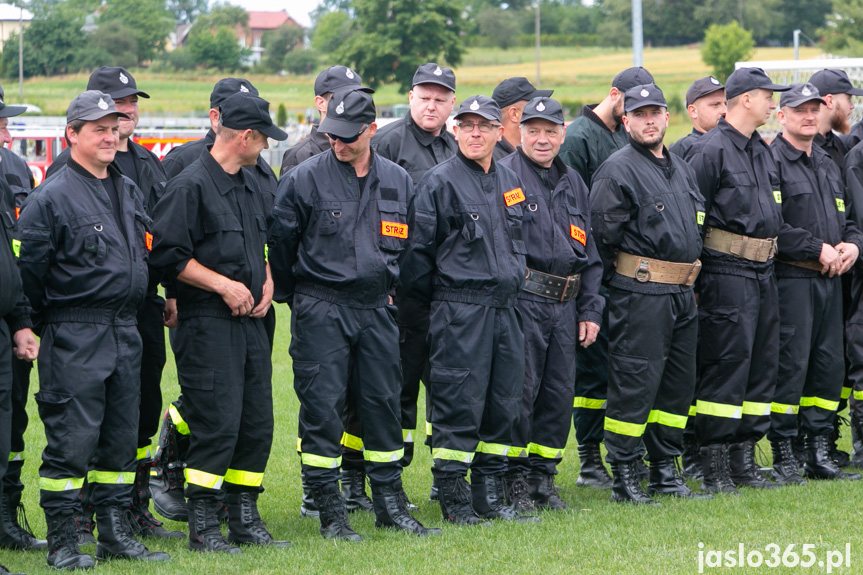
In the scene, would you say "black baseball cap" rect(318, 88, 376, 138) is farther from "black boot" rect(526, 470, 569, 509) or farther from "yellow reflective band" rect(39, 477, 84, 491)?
"black boot" rect(526, 470, 569, 509)

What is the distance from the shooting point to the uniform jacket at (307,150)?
298 inches

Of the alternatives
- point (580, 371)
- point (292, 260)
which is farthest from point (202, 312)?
point (580, 371)

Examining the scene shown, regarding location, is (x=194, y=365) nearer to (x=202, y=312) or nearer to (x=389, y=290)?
(x=202, y=312)

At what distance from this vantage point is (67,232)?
18.6ft

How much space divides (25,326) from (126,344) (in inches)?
20.9

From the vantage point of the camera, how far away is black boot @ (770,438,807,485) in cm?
790

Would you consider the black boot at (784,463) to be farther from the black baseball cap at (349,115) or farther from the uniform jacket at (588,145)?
the black baseball cap at (349,115)

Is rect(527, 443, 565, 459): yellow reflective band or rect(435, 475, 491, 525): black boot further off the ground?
rect(527, 443, 565, 459): yellow reflective band

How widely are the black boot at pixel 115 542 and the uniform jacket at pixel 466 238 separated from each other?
7.28 feet

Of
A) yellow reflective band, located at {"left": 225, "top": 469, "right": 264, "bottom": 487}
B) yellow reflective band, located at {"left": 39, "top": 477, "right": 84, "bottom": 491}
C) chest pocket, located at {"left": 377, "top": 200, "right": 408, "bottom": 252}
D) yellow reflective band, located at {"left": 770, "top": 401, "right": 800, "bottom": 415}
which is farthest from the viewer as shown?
yellow reflective band, located at {"left": 770, "top": 401, "right": 800, "bottom": 415}

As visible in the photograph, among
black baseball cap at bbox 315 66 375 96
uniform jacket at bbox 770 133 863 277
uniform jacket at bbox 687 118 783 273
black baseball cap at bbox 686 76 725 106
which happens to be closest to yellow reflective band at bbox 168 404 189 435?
black baseball cap at bbox 315 66 375 96

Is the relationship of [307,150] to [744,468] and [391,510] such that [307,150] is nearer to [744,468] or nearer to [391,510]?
[391,510]

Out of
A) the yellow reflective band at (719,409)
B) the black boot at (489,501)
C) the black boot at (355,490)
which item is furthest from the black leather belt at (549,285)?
the black boot at (355,490)

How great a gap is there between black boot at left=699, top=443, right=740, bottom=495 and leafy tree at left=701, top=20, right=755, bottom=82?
216 feet
